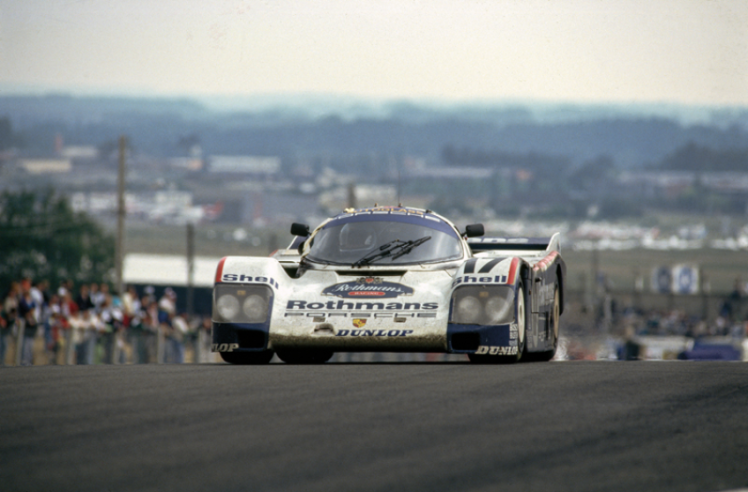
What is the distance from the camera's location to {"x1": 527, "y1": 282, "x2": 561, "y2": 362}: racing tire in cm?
1117

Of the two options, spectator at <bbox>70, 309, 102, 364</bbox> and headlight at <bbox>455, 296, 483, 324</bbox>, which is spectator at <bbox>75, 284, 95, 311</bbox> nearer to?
spectator at <bbox>70, 309, 102, 364</bbox>

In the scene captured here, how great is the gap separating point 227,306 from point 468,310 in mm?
1938

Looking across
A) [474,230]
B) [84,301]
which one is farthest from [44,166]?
[474,230]

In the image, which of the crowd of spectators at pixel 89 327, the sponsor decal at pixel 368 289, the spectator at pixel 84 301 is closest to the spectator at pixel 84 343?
the crowd of spectators at pixel 89 327

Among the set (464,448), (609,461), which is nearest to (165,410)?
(464,448)

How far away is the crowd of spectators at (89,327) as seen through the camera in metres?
17.0

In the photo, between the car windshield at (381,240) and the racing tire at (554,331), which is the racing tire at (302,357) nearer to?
the car windshield at (381,240)

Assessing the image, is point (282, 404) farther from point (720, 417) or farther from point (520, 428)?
point (720, 417)

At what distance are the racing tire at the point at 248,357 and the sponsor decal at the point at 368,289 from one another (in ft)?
2.29

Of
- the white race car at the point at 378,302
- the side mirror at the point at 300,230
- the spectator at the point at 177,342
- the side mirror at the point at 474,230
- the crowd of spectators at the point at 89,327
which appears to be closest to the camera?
the white race car at the point at 378,302

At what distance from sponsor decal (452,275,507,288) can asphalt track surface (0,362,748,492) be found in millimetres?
1367

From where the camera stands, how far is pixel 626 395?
691 centimetres

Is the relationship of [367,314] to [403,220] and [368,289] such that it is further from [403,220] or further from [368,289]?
[403,220]

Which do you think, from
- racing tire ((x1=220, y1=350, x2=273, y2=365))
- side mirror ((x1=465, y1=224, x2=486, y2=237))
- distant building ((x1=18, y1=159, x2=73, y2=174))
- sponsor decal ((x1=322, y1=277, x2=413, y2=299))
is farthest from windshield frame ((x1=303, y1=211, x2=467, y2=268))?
distant building ((x1=18, y1=159, x2=73, y2=174))
